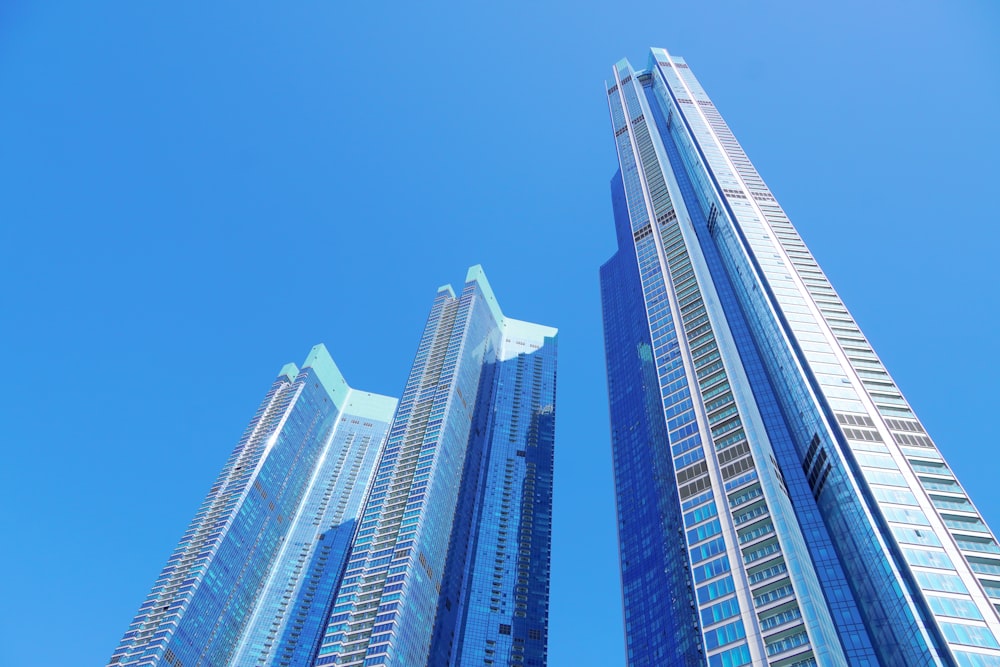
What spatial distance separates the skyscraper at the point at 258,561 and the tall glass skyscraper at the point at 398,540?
0.40 meters

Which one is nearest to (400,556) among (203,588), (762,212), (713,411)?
(203,588)

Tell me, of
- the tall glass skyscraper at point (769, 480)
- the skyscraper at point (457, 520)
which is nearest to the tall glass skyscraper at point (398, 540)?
the skyscraper at point (457, 520)

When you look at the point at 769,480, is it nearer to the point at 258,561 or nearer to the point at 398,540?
the point at 398,540

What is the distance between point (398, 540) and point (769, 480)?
2857 inches

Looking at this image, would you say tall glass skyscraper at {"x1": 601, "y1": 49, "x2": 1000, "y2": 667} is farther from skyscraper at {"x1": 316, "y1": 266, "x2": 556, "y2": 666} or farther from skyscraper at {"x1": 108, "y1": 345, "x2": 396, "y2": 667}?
skyscraper at {"x1": 108, "y1": 345, "x2": 396, "y2": 667}

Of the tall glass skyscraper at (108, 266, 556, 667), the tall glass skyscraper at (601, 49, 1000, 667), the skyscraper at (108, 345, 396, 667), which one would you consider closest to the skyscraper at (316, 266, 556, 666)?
the tall glass skyscraper at (108, 266, 556, 667)

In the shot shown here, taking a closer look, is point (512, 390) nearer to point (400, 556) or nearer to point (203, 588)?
point (400, 556)

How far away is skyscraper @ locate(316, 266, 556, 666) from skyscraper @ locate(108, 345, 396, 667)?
36.1 meters

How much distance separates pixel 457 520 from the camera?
14625 cm

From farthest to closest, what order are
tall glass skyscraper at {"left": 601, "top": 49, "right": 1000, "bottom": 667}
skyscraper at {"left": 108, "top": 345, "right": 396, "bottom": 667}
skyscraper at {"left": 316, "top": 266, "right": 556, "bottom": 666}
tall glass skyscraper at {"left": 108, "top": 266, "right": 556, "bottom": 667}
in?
skyscraper at {"left": 108, "top": 345, "right": 396, "bottom": 667} < tall glass skyscraper at {"left": 108, "top": 266, "right": 556, "bottom": 667} < skyscraper at {"left": 316, "top": 266, "right": 556, "bottom": 666} < tall glass skyscraper at {"left": 601, "top": 49, "right": 1000, "bottom": 667}

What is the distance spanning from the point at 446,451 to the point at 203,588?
5855 cm

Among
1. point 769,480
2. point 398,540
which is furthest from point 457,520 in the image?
point 769,480

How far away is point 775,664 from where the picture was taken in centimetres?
5650

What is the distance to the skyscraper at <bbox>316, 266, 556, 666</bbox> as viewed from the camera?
113 m
